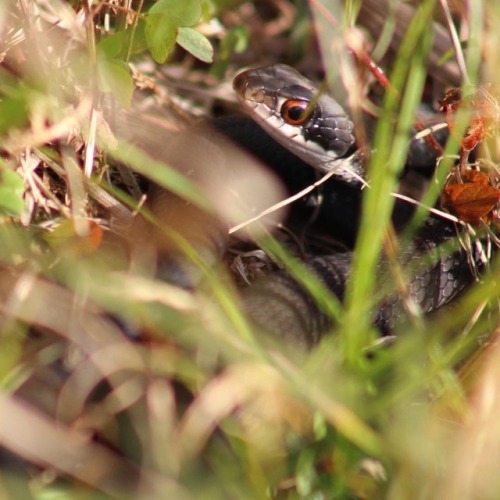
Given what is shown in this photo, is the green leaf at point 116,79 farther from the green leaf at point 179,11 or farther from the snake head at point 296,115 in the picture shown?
the snake head at point 296,115

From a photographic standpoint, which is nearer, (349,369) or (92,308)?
(349,369)

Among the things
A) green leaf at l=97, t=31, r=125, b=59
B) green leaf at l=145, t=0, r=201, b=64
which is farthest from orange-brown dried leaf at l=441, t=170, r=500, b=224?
green leaf at l=97, t=31, r=125, b=59

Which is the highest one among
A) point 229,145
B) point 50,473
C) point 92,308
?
point 92,308

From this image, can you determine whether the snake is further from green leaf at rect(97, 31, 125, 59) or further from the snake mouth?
green leaf at rect(97, 31, 125, 59)

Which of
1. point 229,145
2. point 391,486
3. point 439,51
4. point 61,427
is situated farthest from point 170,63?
point 391,486

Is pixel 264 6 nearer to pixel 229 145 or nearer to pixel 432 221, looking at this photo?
pixel 229 145
